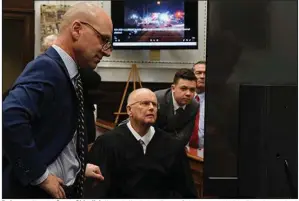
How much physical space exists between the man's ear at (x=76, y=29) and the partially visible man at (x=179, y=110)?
96cm

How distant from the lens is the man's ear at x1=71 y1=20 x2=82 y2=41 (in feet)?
3.11

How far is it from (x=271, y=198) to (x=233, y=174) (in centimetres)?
7

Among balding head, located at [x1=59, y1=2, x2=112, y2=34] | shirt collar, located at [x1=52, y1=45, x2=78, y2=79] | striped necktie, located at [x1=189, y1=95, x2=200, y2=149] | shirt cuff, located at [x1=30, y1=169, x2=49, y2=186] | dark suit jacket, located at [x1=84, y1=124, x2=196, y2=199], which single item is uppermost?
balding head, located at [x1=59, y1=2, x2=112, y2=34]

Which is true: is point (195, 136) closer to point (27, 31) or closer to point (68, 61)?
point (68, 61)

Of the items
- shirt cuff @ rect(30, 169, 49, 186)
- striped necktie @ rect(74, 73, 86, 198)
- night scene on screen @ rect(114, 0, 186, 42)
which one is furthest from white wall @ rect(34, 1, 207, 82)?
shirt cuff @ rect(30, 169, 49, 186)

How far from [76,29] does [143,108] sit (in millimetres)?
948

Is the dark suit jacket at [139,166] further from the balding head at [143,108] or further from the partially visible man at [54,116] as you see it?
the partially visible man at [54,116]

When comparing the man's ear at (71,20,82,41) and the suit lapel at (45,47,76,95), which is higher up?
the man's ear at (71,20,82,41)

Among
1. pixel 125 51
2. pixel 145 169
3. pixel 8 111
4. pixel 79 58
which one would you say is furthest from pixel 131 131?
pixel 125 51

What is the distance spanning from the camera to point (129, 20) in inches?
113

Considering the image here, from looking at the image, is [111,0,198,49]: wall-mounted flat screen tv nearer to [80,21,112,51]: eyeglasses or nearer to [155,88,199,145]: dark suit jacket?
[155,88,199,145]: dark suit jacket

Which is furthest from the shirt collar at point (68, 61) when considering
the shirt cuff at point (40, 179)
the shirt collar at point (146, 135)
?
the shirt collar at point (146, 135)

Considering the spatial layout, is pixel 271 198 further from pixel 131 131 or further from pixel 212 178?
pixel 131 131

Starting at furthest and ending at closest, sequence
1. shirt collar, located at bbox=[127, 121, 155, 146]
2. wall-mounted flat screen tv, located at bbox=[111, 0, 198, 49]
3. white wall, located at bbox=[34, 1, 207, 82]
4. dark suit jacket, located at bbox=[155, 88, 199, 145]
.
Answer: white wall, located at bbox=[34, 1, 207, 82], wall-mounted flat screen tv, located at bbox=[111, 0, 198, 49], dark suit jacket, located at bbox=[155, 88, 199, 145], shirt collar, located at bbox=[127, 121, 155, 146]
